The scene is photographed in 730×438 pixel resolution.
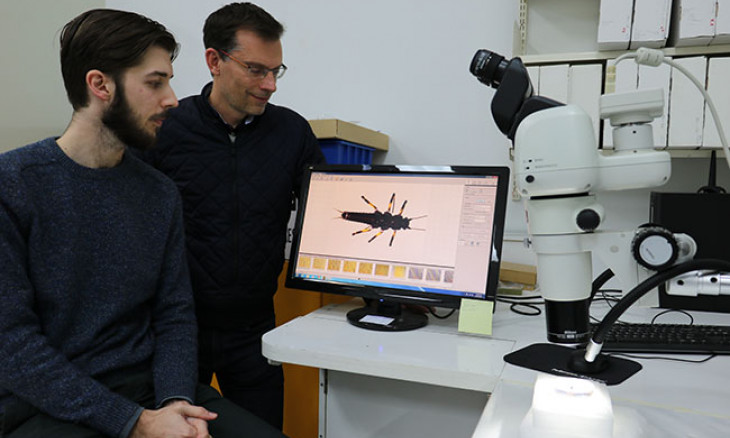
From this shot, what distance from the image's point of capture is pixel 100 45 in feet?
3.44

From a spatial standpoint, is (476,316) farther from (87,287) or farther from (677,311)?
(87,287)

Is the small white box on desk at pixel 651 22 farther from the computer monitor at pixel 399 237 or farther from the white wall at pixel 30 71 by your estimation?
the white wall at pixel 30 71

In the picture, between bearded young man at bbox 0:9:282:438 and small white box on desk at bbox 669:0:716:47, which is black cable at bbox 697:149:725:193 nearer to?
small white box on desk at bbox 669:0:716:47

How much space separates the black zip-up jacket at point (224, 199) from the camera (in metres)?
1.42

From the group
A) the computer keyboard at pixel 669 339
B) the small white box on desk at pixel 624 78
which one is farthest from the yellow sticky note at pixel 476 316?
the small white box on desk at pixel 624 78

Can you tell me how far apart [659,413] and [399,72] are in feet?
5.40

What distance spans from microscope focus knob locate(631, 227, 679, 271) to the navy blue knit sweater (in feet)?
2.92

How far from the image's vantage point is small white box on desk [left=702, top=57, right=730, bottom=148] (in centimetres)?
146

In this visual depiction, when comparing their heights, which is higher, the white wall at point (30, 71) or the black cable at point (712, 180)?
the white wall at point (30, 71)

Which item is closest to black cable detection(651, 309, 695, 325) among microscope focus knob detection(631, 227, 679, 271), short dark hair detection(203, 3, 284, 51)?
microscope focus knob detection(631, 227, 679, 271)

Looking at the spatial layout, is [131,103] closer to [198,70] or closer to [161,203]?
[161,203]

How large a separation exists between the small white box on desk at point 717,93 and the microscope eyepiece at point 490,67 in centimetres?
102

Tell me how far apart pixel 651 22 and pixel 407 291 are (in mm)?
1067

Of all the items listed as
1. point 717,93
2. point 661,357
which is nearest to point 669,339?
point 661,357
